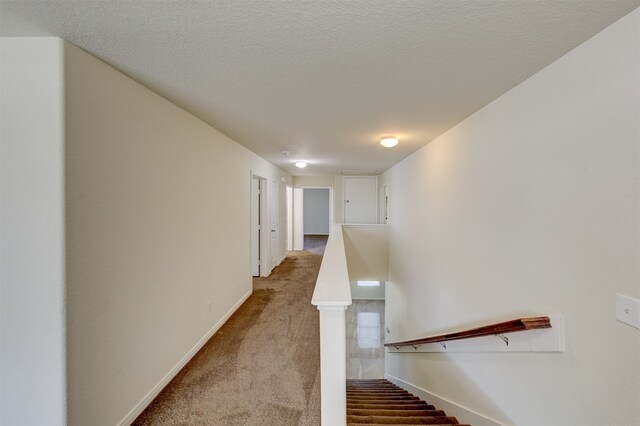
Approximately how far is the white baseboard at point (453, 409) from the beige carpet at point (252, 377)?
1238mm

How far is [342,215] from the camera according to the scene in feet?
26.8

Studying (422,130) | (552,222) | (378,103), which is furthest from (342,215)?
Result: (552,222)

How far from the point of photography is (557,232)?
4.86 feet

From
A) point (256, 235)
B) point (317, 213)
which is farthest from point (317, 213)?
point (256, 235)

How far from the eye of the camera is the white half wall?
4.73 feet

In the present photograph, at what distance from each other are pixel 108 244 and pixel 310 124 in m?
1.94

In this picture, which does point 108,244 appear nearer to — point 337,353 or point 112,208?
point 112,208

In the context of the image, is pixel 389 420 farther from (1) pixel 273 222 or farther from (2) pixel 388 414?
(1) pixel 273 222

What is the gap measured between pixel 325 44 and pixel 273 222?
4.93 m

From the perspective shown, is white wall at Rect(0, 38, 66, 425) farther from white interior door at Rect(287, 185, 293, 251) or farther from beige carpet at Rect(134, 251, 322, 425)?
white interior door at Rect(287, 185, 293, 251)

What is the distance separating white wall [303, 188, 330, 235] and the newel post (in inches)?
437

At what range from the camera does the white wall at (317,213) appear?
41.0 ft

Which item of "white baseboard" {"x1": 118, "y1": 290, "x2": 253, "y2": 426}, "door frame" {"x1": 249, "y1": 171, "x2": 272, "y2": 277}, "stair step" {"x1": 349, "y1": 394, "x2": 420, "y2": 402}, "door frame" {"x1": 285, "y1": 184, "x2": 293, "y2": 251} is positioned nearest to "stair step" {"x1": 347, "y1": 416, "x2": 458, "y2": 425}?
"stair step" {"x1": 349, "y1": 394, "x2": 420, "y2": 402}

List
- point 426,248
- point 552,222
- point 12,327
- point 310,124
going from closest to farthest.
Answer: point 12,327 < point 552,222 < point 310,124 < point 426,248
